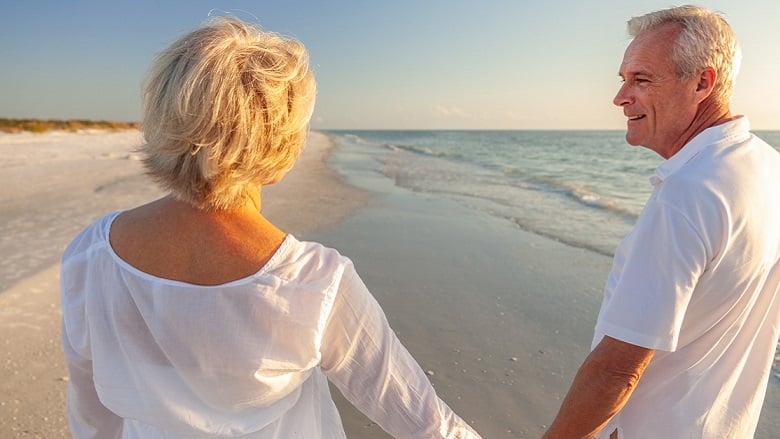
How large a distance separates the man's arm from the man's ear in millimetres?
750

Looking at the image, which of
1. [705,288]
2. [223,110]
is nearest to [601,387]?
[705,288]

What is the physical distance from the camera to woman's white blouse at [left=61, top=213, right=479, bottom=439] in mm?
1272

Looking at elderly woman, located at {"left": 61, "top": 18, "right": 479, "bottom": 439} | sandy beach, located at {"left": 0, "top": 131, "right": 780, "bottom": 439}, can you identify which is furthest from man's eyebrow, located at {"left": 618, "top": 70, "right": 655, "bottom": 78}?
sandy beach, located at {"left": 0, "top": 131, "right": 780, "bottom": 439}

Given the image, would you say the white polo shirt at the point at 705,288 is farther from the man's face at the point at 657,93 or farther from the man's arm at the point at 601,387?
the man's face at the point at 657,93

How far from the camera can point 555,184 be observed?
1608 cm

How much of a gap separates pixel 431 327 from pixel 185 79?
3716mm

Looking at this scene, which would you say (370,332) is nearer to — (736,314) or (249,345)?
(249,345)

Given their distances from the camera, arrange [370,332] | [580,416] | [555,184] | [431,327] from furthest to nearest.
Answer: [555,184] → [431,327] → [580,416] → [370,332]

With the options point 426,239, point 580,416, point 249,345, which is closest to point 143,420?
point 249,345

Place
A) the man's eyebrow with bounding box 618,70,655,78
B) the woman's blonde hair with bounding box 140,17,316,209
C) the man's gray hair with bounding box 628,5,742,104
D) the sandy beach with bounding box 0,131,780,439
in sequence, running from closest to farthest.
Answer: the woman's blonde hair with bounding box 140,17,316,209 < the man's gray hair with bounding box 628,5,742,104 < the man's eyebrow with bounding box 618,70,655,78 < the sandy beach with bounding box 0,131,780,439

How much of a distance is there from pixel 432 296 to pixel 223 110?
4308 mm

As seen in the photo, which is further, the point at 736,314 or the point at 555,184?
the point at 555,184

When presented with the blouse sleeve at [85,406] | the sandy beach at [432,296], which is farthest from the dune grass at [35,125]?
the blouse sleeve at [85,406]

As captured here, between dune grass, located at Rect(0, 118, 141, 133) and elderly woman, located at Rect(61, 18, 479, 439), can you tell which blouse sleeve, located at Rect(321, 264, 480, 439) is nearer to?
elderly woman, located at Rect(61, 18, 479, 439)
